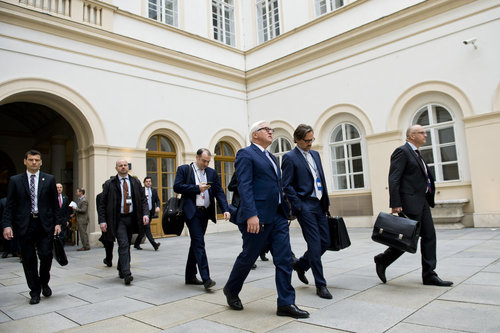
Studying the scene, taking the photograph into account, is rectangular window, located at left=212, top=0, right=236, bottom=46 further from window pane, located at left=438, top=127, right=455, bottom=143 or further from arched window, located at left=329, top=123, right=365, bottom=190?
window pane, located at left=438, top=127, right=455, bottom=143

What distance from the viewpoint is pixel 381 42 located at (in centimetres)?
1169

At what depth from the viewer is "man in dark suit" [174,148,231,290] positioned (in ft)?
15.7

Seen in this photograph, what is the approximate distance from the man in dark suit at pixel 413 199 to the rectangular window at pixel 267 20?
1185 cm

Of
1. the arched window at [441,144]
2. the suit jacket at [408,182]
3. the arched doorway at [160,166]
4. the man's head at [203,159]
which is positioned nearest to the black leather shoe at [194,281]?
the man's head at [203,159]

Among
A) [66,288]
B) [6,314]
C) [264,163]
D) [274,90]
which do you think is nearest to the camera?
[264,163]

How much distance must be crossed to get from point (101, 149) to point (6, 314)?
294 inches

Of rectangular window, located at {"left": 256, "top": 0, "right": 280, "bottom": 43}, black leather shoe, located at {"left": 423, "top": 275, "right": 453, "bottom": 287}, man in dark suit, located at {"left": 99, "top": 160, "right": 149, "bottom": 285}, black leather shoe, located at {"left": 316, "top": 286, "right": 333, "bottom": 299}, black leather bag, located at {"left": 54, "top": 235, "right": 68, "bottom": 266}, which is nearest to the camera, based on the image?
black leather shoe, located at {"left": 316, "top": 286, "right": 333, "bottom": 299}

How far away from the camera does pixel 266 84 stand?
14.9 meters

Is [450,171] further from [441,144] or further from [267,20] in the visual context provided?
[267,20]

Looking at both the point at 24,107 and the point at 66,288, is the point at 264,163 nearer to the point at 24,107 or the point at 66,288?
the point at 66,288

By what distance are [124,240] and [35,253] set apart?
1.15 m

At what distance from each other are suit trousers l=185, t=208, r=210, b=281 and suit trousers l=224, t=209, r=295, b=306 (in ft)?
3.27

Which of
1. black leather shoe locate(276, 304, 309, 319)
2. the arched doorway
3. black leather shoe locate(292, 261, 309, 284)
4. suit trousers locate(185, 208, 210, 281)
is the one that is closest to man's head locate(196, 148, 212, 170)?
suit trousers locate(185, 208, 210, 281)

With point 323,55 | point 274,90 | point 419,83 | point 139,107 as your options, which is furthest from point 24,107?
point 419,83
